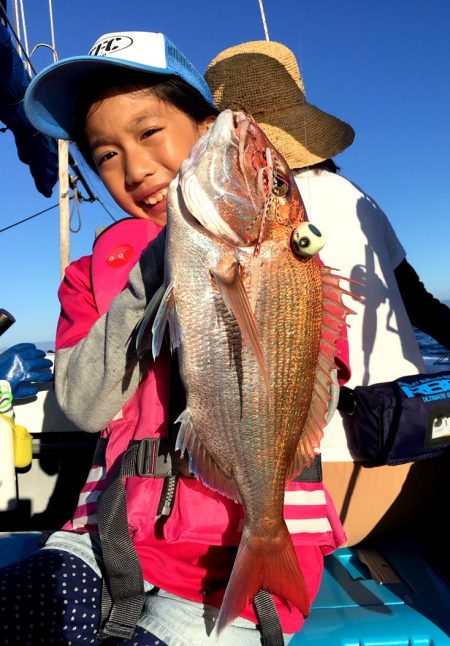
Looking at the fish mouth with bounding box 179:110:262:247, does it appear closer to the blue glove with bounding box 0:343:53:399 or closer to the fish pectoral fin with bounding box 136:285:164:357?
the fish pectoral fin with bounding box 136:285:164:357

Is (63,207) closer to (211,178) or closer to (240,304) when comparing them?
(211,178)

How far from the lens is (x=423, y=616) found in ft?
6.61

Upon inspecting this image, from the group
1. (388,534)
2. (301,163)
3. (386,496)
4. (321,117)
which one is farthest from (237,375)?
(321,117)

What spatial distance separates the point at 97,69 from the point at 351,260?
5.19 feet

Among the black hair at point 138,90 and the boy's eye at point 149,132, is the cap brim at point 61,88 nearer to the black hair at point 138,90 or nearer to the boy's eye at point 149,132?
the black hair at point 138,90

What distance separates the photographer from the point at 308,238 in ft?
4.42

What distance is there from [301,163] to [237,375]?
2067 mm

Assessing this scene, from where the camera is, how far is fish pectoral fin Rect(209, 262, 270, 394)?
1.32m

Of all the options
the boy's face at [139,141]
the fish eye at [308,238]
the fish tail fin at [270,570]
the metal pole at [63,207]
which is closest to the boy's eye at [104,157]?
the boy's face at [139,141]

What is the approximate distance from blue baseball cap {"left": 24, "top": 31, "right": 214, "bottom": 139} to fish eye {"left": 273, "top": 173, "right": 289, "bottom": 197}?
70 centimetres

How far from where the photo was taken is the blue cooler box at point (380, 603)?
74.5 inches

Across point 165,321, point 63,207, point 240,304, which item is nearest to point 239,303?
point 240,304

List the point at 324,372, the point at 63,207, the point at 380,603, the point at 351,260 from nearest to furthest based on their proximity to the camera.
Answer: the point at 324,372 → the point at 380,603 → the point at 351,260 → the point at 63,207

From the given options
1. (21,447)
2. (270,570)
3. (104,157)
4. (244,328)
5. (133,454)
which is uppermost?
(104,157)
